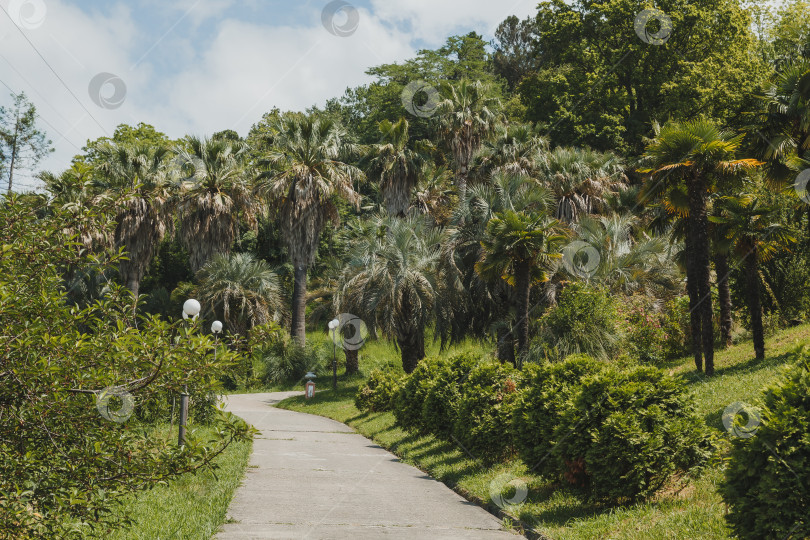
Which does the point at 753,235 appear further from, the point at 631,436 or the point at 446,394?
the point at 631,436

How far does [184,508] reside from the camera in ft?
28.1

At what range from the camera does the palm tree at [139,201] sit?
3497 centimetres

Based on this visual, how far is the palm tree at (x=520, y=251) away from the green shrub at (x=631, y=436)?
36.6 feet

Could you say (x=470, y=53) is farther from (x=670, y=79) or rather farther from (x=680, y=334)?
(x=680, y=334)

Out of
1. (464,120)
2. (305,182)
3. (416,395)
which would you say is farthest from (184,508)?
(464,120)

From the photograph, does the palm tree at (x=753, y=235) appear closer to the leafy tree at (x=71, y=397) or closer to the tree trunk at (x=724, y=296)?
the tree trunk at (x=724, y=296)

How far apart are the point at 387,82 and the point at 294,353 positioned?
97.4 feet

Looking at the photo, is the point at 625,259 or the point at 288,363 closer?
the point at 625,259

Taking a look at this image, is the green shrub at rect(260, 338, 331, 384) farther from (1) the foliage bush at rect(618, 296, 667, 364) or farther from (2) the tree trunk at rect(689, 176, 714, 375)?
(2) the tree trunk at rect(689, 176, 714, 375)

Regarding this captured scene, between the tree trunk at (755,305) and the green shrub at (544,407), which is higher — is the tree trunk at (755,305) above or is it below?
above

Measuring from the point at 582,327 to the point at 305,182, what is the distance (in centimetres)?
1791

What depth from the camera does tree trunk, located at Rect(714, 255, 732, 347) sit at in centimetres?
2273

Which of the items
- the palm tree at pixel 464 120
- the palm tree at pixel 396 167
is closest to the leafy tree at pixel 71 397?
the palm tree at pixel 396 167

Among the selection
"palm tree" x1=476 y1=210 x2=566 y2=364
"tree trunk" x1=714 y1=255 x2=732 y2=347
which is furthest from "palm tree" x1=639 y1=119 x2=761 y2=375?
"tree trunk" x1=714 y1=255 x2=732 y2=347
